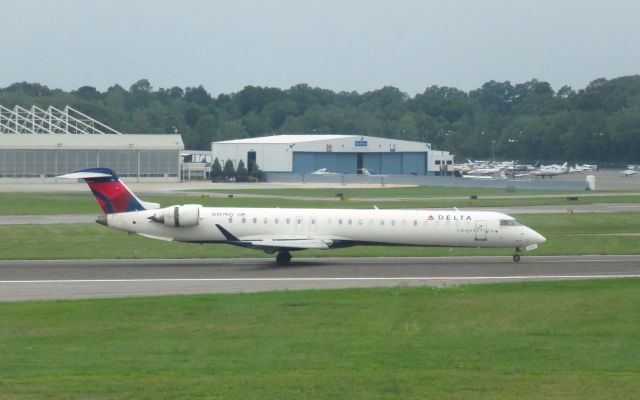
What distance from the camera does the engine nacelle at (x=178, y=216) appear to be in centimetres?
3972

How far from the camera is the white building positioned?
11662 centimetres

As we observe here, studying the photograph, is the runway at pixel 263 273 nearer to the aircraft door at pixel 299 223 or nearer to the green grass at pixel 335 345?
the aircraft door at pixel 299 223

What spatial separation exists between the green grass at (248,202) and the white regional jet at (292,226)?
2934 cm

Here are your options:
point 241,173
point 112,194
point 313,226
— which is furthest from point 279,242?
point 241,173

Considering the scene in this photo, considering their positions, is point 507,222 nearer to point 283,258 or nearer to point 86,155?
point 283,258

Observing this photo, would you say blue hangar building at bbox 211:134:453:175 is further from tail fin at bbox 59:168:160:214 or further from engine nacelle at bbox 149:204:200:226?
engine nacelle at bbox 149:204:200:226

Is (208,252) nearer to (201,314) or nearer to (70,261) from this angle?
(70,261)

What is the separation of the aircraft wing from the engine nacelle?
3.06 ft

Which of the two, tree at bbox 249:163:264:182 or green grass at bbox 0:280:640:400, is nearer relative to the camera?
green grass at bbox 0:280:640:400

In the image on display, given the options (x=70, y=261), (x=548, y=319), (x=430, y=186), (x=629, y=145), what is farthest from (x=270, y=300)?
(x=629, y=145)

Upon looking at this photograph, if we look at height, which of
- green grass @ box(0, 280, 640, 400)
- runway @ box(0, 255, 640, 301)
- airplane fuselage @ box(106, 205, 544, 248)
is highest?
airplane fuselage @ box(106, 205, 544, 248)

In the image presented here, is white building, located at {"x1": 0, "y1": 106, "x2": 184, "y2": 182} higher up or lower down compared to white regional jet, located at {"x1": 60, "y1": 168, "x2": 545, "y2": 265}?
higher up

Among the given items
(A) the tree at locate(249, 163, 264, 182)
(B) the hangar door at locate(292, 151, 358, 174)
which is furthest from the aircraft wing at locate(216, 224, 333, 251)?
(B) the hangar door at locate(292, 151, 358, 174)

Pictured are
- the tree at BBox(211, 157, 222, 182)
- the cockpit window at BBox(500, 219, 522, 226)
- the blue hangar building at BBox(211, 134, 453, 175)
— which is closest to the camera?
the cockpit window at BBox(500, 219, 522, 226)
